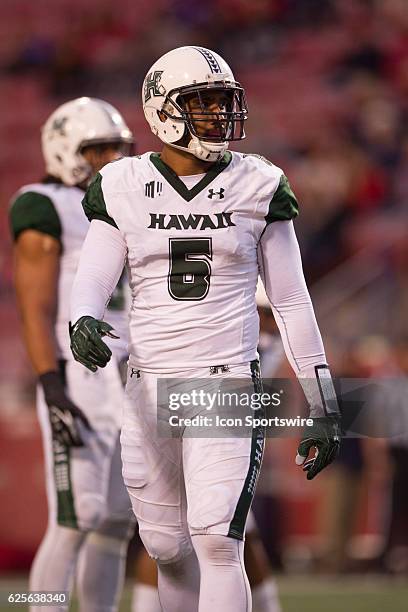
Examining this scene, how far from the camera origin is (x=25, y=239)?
4.00m

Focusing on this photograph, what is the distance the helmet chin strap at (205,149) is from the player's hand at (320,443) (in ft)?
2.36

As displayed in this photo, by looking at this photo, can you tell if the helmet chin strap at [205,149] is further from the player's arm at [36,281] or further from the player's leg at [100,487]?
the player's leg at [100,487]

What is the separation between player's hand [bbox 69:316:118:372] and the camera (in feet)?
9.87

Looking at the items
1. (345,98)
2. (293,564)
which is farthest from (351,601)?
(345,98)

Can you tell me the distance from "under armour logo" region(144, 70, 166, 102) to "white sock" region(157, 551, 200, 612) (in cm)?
122

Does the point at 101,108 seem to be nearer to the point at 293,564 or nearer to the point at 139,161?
the point at 139,161

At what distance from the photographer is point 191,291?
3.14 meters

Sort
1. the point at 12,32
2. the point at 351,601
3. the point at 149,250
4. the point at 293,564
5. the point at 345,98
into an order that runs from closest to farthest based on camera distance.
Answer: the point at 149,250 < the point at 351,601 < the point at 293,564 < the point at 345,98 < the point at 12,32

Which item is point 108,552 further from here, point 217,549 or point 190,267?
point 190,267

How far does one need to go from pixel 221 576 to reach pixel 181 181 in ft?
3.25

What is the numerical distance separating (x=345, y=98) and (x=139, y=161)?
7.18m

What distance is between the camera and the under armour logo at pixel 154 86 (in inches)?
130

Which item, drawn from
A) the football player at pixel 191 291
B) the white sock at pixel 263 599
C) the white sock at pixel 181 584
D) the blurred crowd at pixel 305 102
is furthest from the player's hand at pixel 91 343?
the blurred crowd at pixel 305 102

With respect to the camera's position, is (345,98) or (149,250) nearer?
(149,250)
